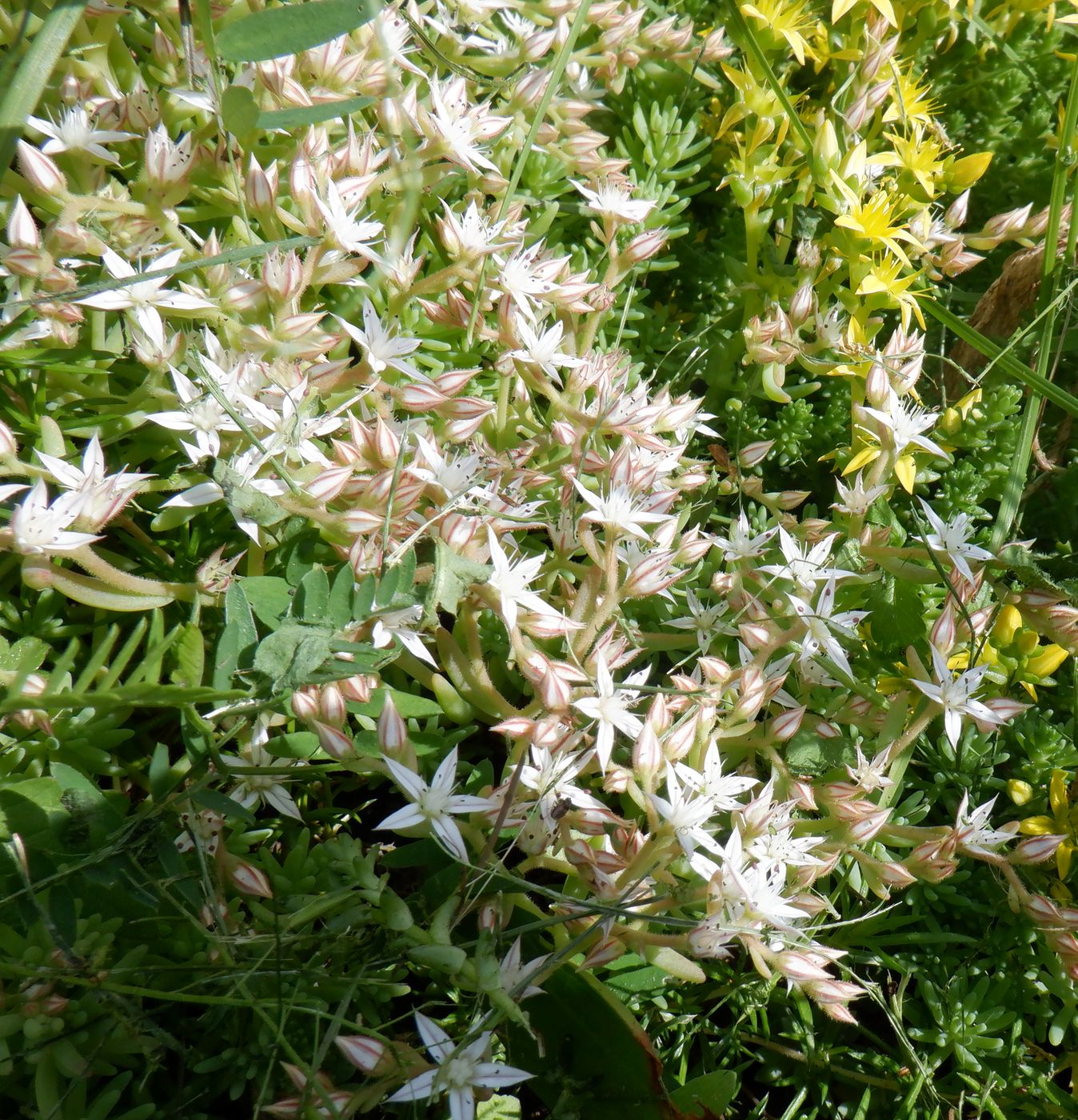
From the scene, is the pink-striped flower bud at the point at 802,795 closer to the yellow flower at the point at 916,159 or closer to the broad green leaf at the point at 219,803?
the broad green leaf at the point at 219,803

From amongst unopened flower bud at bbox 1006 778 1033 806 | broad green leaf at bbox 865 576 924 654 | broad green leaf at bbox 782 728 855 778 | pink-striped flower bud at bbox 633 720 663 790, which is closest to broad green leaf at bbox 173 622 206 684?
pink-striped flower bud at bbox 633 720 663 790

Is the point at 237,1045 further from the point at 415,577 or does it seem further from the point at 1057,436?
the point at 1057,436

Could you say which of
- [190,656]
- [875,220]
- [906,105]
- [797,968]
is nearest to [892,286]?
[875,220]

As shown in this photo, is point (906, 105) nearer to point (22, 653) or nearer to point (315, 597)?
point (315, 597)

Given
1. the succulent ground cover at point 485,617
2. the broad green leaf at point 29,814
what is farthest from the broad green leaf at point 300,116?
the broad green leaf at point 29,814

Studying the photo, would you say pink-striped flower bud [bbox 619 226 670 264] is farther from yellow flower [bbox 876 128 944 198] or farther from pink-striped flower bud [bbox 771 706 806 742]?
pink-striped flower bud [bbox 771 706 806 742]

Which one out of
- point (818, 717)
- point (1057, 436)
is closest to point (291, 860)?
point (818, 717)
